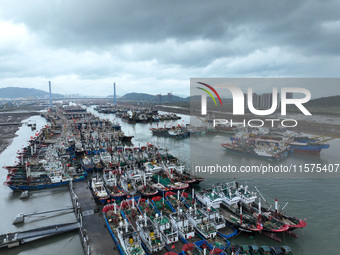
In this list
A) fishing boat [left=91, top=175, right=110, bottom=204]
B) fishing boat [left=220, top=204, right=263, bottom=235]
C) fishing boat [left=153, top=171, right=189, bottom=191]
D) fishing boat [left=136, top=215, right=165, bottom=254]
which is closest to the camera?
fishing boat [left=136, top=215, right=165, bottom=254]

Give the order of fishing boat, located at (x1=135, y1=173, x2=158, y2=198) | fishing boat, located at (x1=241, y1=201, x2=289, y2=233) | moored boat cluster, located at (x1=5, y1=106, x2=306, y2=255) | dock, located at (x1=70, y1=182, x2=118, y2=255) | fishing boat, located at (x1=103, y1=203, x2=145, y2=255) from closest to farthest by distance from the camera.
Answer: fishing boat, located at (x1=103, y1=203, x2=145, y2=255)
dock, located at (x1=70, y1=182, x2=118, y2=255)
moored boat cluster, located at (x1=5, y1=106, x2=306, y2=255)
fishing boat, located at (x1=241, y1=201, x2=289, y2=233)
fishing boat, located at (x1=135, y1=173, x2=158, y2=198)

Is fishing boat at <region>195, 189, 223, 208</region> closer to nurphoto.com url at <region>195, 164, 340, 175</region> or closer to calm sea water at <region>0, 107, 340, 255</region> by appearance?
calm sea water at <region>0, 107, 340, 255</region>

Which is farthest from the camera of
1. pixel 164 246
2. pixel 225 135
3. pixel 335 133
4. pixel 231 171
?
pixel 225 135

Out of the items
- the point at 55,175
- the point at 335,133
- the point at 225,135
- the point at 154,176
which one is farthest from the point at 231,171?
the point at 335,133

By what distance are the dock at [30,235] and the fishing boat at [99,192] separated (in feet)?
12.2

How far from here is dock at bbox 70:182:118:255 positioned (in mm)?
14594

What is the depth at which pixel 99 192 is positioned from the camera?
872 inches

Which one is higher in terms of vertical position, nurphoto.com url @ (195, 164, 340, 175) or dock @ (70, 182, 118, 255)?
dock @ (70, 182, 118, 255)

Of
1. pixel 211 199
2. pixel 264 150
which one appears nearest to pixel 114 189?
pixel 211 199

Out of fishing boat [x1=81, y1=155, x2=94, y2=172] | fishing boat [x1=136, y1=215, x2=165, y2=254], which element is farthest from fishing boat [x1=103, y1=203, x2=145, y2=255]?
fishing boat [x1=81, y1=155, x2=94, y2=172]

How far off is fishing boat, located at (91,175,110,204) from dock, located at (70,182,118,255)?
60 centimetres

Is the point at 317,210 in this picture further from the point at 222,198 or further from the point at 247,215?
the point at 222,198

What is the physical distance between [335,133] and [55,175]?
63.7m

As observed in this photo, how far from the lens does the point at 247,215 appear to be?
59.8ft
